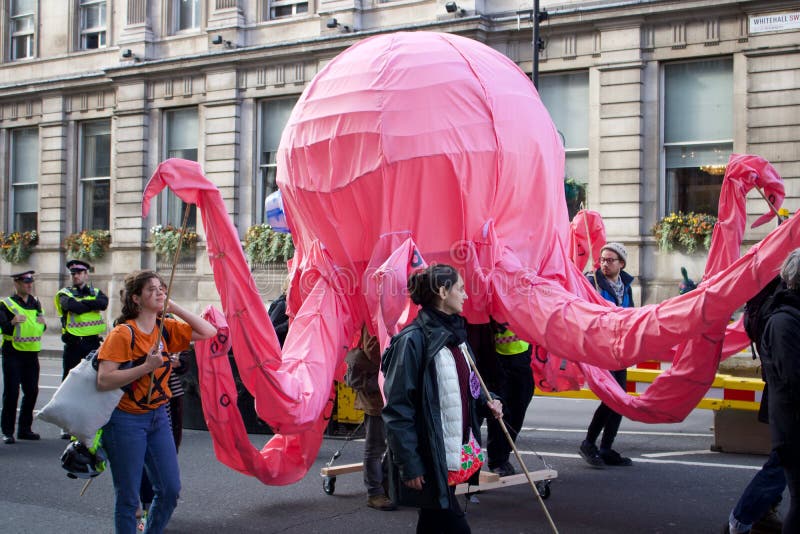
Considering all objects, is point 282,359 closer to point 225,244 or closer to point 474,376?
point 225,244

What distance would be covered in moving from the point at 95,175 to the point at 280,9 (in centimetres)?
717

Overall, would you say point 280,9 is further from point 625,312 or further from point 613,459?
point 625,312

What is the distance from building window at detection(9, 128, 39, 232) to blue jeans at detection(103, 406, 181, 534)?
2420 cm

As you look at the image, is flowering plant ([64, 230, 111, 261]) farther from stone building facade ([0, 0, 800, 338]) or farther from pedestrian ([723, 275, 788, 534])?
pedestrian ([723, 275, 788, 534])

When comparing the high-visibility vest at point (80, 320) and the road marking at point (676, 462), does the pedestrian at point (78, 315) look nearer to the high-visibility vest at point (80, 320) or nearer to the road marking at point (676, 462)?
the high-visibility vest at point (80, 320)

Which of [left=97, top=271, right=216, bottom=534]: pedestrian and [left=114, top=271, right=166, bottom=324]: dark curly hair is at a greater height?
[left=114, top=271, right=166, bottom=324]: dark curly hair

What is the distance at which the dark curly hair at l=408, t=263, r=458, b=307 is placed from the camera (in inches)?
A: 187

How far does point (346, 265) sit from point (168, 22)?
20.2 meters

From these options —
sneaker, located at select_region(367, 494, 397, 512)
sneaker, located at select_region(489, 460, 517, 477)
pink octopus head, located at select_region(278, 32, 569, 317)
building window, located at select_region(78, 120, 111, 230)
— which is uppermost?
building window, located at select_region(78, 120, 111, 230)

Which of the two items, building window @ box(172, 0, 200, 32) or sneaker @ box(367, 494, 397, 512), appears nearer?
sneaker @ box(367, 494, 397, 512)

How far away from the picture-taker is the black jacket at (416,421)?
178 inches

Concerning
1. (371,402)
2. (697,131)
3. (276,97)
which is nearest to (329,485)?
(371,402)

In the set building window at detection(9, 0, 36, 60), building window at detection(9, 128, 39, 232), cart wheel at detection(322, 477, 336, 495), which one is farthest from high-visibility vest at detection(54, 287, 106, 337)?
building window at detection(9, 0, 36, 60)

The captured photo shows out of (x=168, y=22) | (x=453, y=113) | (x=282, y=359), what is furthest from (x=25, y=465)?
(x=168, y=22)
